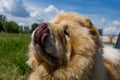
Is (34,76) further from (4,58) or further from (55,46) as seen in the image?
(4,58)

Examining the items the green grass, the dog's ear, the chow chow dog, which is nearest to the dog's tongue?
the chow chow dog

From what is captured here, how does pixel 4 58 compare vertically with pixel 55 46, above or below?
below

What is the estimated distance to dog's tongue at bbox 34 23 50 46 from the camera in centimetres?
363

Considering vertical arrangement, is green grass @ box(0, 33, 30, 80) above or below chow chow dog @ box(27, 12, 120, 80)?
below

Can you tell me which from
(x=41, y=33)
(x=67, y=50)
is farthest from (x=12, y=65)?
(x=41, y=33)

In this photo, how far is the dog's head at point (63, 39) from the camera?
12.1 ft

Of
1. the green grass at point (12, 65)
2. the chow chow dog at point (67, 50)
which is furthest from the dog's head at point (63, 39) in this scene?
the green grass at point (12, 65)

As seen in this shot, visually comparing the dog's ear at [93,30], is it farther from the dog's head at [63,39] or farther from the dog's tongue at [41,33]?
the dog's tongue at [41,33]

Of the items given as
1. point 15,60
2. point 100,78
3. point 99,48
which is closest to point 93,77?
point 100,78

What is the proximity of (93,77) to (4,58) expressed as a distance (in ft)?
12.6

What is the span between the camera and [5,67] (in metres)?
6.59

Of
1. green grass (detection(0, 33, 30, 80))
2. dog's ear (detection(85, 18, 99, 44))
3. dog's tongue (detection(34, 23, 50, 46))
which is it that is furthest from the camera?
green grass (detection(0, 33, 30, 80))

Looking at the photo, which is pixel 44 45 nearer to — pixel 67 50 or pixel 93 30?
pixel 67 50

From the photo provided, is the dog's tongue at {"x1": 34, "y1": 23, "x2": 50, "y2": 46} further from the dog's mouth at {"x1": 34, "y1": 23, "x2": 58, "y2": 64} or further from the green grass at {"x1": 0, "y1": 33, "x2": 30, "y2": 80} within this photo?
the green grass at {"x1": 0, "y1": 33, "x2": 30, "y2": 80}
